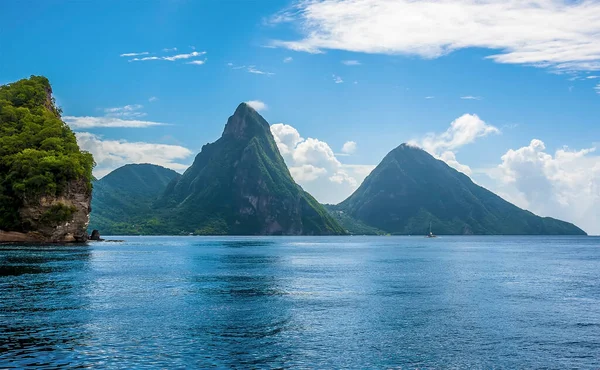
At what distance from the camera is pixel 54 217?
16550cm

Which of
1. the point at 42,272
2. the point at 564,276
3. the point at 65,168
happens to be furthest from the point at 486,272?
the point at 65,168

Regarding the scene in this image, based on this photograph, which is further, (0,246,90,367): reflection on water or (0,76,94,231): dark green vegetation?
(0,76,94,231): dark green vegetation

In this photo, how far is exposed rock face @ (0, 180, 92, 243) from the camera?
162375mm

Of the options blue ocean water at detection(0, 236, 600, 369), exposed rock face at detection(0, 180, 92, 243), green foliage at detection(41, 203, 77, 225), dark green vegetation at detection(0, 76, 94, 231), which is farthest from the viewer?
green foliage at detection(41, 203, 77, 225)

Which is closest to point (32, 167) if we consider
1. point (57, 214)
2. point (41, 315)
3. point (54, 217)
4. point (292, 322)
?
point (57, 214)

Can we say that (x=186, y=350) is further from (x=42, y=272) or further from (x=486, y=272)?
(x=486, y=272)

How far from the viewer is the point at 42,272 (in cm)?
8112

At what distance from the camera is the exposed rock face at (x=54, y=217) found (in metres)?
162

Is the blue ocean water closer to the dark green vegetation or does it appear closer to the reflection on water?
the reflection on water

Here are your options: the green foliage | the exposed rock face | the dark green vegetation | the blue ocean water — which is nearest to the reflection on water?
the blue ocean water

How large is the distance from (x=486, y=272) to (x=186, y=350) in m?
78.9

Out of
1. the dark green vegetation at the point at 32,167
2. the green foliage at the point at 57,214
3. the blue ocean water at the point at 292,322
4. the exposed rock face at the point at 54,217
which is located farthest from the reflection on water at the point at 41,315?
the green foliage at the point at 57,214

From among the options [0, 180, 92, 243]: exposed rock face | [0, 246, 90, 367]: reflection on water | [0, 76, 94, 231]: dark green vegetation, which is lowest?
[0, 246, 90, 367]: reflection on water

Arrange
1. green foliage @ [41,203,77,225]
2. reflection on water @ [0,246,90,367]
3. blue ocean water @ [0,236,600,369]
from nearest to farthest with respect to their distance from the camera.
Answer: reflection on water @ [0,246,90,367]
blue ocean water @ [0,236,600,369]
green foliage @ [41,203,77,225]
